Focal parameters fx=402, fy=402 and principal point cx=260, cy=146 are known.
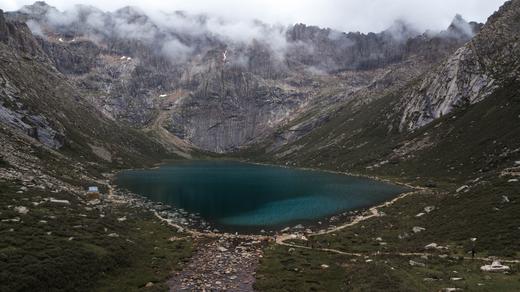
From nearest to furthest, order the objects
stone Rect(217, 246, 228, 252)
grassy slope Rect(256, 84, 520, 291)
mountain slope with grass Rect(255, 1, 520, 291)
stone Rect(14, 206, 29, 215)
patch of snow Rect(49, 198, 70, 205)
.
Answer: grassy slope Rect(256, 84, 520, 291), mountain slope with grass Rect(255, 1, 520, 291), stone Rect(14, 206, 29, 215), stone Rect(217, 246, 228, 252), patch of snow Rect(49, 198, 70, 205)

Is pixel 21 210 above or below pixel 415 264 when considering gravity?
above


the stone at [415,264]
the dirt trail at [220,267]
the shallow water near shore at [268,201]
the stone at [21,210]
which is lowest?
the shallow water near shore at [268,201]

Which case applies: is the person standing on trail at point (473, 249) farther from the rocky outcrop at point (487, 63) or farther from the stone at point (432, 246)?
the rocky outcrop at point (487, 63)

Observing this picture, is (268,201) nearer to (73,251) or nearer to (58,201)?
(58,201)

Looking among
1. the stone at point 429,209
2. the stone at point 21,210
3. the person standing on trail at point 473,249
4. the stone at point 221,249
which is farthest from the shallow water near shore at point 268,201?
the person standing on trail at point 473,249

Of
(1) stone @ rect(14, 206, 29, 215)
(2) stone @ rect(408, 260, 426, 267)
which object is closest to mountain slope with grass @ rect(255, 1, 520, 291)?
(2) stone @ rect(408, 260, 426, 267)

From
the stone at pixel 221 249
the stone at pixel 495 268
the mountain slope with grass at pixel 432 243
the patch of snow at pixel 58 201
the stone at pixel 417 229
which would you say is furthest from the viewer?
the stone at pixel 417 229

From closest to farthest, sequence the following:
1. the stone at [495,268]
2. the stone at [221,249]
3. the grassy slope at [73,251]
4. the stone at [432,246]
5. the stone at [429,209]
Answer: the grassy slope at [73,251]
the stone at [495,268]
the stone at [432,246]
the stone at [221,249]
the stone at [429,209]

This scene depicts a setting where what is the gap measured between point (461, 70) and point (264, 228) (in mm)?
169397

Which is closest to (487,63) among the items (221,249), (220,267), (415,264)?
(415,264)

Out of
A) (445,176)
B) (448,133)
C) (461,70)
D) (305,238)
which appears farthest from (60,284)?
(461,70)

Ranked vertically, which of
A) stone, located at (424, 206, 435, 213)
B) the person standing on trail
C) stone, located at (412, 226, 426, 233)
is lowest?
stone, located at (412, 226, 426, 233)

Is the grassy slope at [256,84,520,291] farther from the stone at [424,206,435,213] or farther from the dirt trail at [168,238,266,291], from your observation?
the dirt trail at [168,238,266,291]

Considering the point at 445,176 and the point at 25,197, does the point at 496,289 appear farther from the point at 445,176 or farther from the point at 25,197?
the point at 445,176
